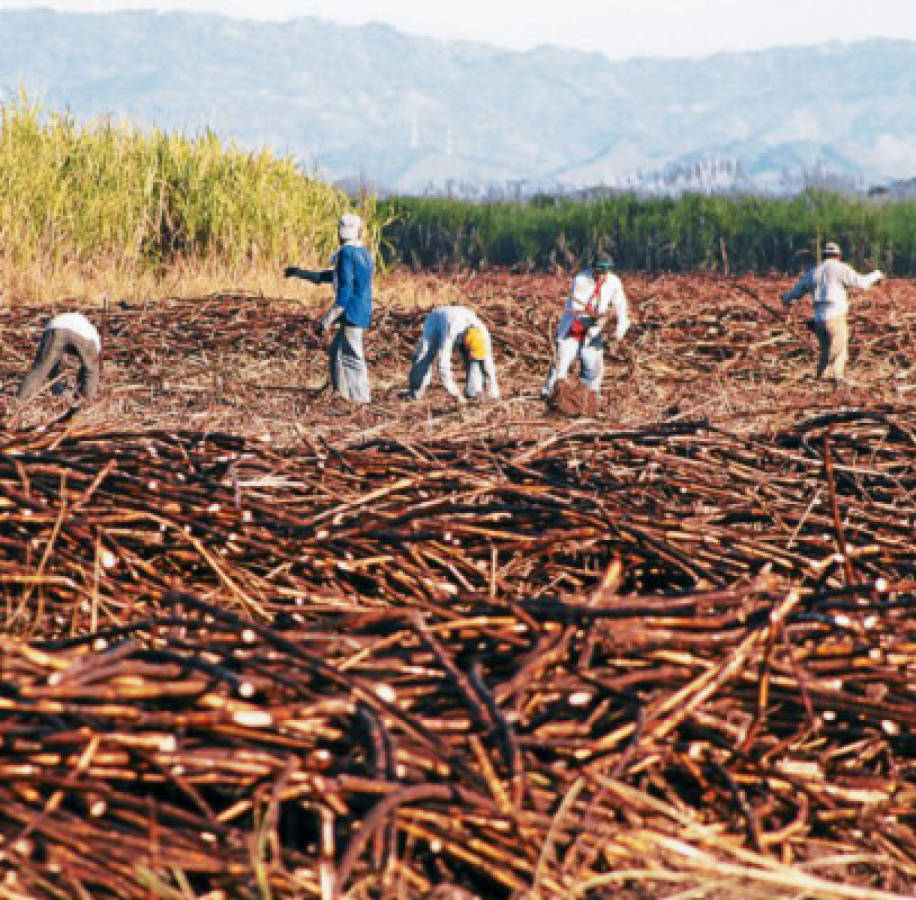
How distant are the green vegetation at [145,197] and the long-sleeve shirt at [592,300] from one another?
8693 millimetres

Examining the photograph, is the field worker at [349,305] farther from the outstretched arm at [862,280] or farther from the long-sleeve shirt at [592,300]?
the outstretched arm at [862,280]

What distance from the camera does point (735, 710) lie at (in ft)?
9.44

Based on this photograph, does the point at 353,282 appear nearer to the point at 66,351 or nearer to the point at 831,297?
the point at 66,351

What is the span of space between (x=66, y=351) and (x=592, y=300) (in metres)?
4.25

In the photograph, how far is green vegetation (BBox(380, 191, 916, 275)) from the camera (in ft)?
95.7

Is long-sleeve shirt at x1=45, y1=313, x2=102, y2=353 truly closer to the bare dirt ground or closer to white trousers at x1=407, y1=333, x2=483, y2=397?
the bare dirt ground

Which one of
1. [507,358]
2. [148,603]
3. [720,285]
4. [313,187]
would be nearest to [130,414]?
[507,358]

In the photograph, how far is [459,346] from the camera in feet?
38.0

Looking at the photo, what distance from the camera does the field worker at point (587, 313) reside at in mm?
11367

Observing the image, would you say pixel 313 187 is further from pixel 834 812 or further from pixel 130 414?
pixel 834 812

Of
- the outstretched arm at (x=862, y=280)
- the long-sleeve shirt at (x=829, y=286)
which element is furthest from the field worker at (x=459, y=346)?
the outstretched arm at (x=862, y=280)

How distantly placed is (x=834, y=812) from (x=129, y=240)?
17394 mm

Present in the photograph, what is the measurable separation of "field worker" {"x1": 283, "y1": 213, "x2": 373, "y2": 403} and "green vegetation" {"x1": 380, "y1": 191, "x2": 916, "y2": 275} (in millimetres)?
17356

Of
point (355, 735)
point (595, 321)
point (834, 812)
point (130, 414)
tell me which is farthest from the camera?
point (595, 321)
